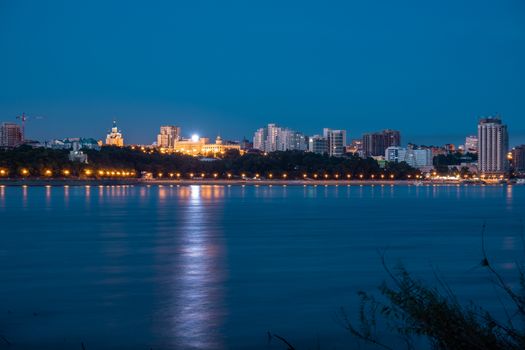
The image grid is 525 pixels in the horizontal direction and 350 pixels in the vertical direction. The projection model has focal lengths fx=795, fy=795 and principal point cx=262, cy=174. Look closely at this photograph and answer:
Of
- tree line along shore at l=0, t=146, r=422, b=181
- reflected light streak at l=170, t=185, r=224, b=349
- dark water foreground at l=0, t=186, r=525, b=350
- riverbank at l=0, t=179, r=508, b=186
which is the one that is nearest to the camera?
reflected light streak at l=170, t=185, r=224, b=349

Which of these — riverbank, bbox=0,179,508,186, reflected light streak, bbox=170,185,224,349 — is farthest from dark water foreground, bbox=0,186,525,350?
riverbank, bbox=0,179,508,186

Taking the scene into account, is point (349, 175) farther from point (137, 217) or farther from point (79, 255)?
point (79, 255)

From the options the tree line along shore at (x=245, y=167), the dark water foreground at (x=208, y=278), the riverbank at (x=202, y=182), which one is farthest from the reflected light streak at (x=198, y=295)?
the tree line along shore at (x=245, y=167)

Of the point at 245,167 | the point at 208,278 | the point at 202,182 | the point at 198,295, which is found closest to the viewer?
the point at 198,295

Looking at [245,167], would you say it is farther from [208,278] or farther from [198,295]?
[198,295]

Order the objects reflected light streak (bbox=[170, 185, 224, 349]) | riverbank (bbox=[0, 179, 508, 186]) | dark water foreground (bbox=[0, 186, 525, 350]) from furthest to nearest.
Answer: riverbank (bbox=[0, 179, 508, 186]) → dark water foreground (bbox=[0, 186, 525, 350]) → reflected light streak (bbox=[170, 185, 224, 349])

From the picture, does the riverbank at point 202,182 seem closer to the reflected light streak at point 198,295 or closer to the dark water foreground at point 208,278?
the dark water foreground at point 208,278

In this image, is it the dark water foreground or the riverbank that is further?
the riverbank

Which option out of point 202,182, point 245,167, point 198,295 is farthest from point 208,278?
point 245,167

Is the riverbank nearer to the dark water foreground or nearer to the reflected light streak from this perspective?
the dark water foreground

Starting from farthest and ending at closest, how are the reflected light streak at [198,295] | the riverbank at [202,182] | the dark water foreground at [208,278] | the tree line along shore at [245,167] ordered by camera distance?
the tree line along shore at [245,167]
the riverbank at [202,182]
the dark water foreground at [208,278]
the reflected light streak at [198,295]

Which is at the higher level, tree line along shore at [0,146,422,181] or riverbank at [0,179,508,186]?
tree line along shore at [0,146,422,181]

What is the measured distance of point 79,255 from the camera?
20109 mm

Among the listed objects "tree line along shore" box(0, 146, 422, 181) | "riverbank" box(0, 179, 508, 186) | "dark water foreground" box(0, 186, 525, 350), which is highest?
"tree line along shore" box(0, 146, 422, 181)
